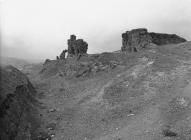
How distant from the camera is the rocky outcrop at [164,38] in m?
101

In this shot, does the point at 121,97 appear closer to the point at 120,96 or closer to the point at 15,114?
the point at 120,96

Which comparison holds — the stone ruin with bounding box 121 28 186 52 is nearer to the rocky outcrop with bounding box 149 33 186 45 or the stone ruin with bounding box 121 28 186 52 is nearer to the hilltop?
the hilltop

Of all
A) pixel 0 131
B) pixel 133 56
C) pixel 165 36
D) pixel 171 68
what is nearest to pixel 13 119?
pixel 0 131

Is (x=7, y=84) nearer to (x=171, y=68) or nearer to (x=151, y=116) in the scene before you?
(x=151, y=116)

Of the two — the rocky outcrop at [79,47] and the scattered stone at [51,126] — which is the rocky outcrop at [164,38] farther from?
the scattered stone at [51,126]

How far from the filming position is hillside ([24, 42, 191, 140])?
36.8 metres

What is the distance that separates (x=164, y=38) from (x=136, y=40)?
22288 mm

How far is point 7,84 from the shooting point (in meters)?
43.9

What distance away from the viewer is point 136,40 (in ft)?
280

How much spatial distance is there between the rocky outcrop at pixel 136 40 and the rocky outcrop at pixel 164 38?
12.4 m

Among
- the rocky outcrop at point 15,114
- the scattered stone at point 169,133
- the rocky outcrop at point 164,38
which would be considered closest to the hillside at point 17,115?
A: the rocky outcrop at point 15,114

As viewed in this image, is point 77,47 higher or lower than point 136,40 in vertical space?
lower

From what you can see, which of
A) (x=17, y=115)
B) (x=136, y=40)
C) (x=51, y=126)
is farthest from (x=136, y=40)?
(x=17, y=115)

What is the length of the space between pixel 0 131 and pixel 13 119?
4.85 m
